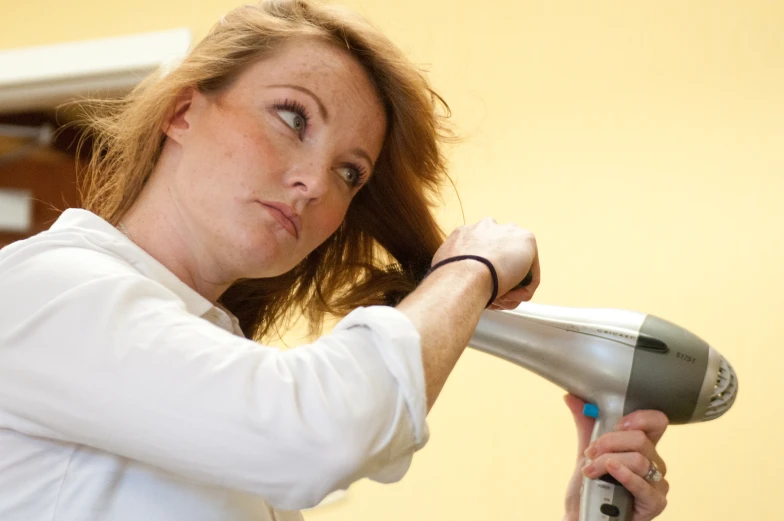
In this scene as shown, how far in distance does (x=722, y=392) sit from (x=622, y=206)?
569mm

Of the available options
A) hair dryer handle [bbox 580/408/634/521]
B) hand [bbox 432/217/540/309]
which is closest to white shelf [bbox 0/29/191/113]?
hand [bbox 432/217/540/309]

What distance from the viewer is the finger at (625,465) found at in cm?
103

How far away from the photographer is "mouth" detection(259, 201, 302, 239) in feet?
2.86

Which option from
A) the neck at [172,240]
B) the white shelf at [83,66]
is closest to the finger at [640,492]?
the neck at [172,240]

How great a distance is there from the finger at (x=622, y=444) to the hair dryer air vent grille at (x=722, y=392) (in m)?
0.08

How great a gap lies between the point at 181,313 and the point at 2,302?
0.43 feet

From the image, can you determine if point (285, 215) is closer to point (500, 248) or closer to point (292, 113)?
point (292, 113)

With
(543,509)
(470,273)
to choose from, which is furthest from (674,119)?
(470,273)

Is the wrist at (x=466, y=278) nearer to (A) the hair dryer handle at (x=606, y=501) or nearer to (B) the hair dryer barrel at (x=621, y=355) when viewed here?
(B) the hair dryer barrel at (x=621, y=355)

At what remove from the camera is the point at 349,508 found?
5.40ft

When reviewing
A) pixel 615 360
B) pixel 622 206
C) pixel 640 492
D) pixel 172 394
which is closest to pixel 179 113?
pixel 172 394

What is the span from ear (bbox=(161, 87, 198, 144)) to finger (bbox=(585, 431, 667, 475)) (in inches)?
24.1

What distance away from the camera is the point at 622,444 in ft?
3.41

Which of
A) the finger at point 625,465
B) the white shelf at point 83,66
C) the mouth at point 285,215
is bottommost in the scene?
the white shelf at point 83,66
